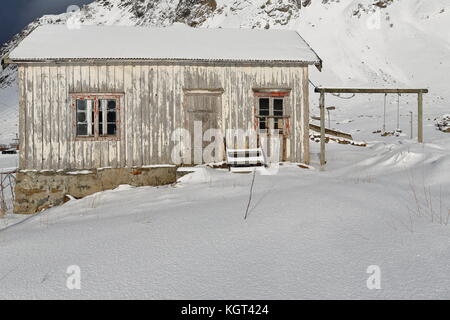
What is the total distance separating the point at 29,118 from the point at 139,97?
10.2 feet

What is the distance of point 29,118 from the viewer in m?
9.91

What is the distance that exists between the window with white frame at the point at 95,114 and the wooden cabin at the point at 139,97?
0.03m

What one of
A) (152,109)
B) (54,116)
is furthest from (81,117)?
(152,109)

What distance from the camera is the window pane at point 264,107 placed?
34.9 ft

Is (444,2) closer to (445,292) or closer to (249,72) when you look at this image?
(249,72)

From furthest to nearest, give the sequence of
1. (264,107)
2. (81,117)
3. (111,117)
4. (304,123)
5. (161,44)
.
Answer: (161,44), (304,123), (264,107), (111,117), (81,117)

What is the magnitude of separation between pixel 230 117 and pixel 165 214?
593cm

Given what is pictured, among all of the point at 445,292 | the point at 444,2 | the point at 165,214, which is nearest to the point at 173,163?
the point at 165,214

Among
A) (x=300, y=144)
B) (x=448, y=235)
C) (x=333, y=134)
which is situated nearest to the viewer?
(x=448, y=235)

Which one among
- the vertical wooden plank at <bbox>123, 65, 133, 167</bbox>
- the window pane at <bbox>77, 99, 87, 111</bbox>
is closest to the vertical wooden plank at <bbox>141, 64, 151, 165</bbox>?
the vertical wooden plank at <bbox>123, 65, 133, 167</bbox>

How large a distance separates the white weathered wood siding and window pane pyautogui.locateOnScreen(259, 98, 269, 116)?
27cm

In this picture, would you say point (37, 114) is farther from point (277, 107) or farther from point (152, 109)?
point (277, 107)
